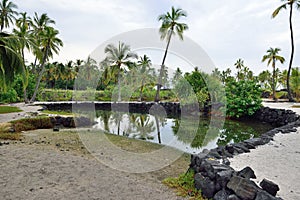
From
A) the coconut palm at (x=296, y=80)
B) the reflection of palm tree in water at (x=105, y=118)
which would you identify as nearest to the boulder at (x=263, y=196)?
the reflection of palm tree in water at (x=105, y=118)

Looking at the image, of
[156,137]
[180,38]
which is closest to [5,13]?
[180,38]

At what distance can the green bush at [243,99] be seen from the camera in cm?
1655

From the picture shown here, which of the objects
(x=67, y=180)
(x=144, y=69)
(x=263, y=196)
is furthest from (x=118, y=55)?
(x=263, y=196)

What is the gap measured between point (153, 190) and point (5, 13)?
28.9m

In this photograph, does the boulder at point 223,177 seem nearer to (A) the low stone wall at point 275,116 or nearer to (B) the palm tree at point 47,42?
(A) the low stone wall at point 275,116

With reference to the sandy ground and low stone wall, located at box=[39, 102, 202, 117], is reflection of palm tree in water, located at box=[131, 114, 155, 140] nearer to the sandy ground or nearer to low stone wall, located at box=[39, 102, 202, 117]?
the sandy ground

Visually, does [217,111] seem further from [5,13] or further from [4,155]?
[5,13]

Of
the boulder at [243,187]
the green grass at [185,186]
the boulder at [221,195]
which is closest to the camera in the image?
the boulder at [243,187]

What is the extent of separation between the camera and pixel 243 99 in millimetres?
16609

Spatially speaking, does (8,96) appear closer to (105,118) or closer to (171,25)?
(105,118)

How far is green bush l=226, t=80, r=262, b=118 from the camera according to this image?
16.5 m

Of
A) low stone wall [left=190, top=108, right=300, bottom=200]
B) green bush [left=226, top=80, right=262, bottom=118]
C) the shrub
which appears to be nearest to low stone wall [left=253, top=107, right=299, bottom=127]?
green bush [left=226, top=80, right=262, bottom=118]

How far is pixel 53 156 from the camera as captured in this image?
6.11m

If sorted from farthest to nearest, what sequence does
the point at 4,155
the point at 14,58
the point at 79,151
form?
the point at 14,58 < the point at 79,151 < the point at 4,155
